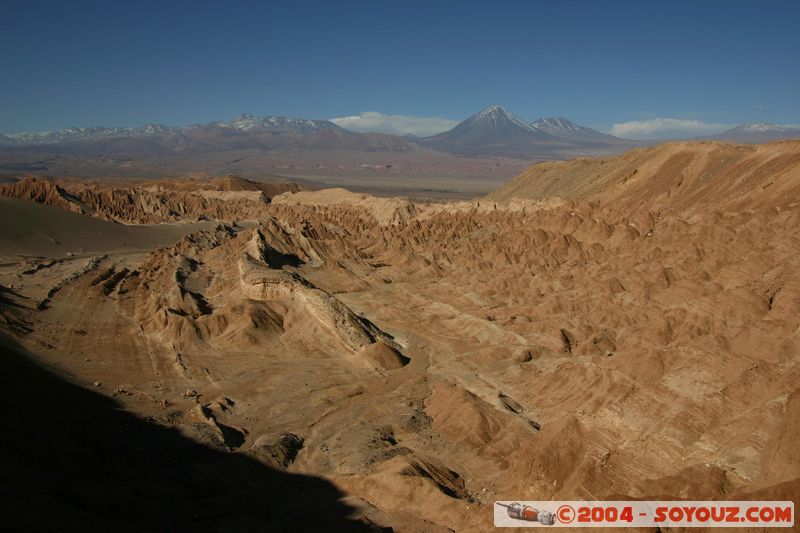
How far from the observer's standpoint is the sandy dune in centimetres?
1830

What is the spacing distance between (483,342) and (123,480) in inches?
811

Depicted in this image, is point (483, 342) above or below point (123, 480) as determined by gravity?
below

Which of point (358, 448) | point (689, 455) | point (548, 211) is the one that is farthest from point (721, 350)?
point (548, 211)

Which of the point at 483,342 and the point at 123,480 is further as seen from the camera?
the point at 483,342

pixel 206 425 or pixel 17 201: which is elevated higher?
pixel 17 201

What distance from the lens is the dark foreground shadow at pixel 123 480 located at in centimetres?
1448

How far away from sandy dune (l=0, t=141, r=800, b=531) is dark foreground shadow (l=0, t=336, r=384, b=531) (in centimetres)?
41

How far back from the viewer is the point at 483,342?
34469mm

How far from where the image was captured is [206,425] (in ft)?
76.9

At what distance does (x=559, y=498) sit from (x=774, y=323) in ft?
52.1

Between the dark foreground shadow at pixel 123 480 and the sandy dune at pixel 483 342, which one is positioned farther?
the sandy dune at pixel 483 342

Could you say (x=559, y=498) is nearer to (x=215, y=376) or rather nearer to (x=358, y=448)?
(x=358, y=448)

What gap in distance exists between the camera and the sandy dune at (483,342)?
720 inches

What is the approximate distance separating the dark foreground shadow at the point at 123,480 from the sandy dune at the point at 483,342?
41 centimetres
